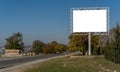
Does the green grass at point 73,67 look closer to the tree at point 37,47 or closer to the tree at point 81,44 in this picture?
the tree at point 81,44

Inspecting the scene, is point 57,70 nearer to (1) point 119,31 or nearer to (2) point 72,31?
(1) point 119,31

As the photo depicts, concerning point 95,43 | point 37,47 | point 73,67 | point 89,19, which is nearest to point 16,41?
point 37,47

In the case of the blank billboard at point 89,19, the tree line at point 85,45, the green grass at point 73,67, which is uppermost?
the blank billboard at point 89,19

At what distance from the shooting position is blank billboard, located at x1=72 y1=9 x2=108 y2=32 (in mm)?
47969

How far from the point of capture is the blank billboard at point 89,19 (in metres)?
48.0

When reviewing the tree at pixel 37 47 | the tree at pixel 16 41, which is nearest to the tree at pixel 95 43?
the tree at pixel 16 41

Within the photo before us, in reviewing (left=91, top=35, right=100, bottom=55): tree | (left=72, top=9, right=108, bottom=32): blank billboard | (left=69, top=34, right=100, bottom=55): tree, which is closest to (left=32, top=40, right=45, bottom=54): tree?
(left=91, top=35, right=100, bottom=55): tree

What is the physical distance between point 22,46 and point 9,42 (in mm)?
4441

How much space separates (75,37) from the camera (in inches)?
2803

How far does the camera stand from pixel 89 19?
47.9 m

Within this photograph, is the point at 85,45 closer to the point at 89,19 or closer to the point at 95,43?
the point at 95,43

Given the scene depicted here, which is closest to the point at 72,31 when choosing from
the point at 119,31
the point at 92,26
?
the point at 92,26

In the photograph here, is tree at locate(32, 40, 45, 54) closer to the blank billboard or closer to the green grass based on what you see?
the blank billboard

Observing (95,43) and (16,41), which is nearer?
(95,43)
